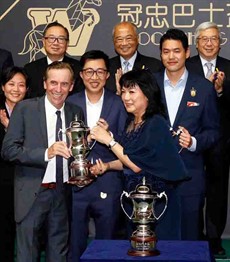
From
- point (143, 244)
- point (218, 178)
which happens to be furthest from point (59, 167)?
point (218, 178)

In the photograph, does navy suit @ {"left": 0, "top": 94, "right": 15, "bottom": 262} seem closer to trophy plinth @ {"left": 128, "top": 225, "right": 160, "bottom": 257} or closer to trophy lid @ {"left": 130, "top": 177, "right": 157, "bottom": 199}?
Result: trophy lid @ {"left": 130, "top": 177, "right": 157, "bottom": 199}

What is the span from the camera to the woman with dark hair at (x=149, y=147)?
4.04m

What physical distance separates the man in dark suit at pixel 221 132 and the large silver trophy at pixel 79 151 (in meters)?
1.38

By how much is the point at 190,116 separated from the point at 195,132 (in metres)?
0.11

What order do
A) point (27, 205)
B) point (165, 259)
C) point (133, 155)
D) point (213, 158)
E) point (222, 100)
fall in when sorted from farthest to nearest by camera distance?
point (213, 158), point (222, 100), point (27, 205), point (133, 155), point (165, 259)

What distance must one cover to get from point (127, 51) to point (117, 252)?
8.02 feet

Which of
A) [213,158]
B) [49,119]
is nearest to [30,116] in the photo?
[49,119]

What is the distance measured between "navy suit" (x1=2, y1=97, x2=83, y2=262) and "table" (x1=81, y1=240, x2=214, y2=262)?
3.01ft

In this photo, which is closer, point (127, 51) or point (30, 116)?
point (30, 116)

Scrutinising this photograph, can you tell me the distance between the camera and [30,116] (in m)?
4.57

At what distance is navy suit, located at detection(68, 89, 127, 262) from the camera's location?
191 inches

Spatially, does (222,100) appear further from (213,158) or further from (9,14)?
(9,14)

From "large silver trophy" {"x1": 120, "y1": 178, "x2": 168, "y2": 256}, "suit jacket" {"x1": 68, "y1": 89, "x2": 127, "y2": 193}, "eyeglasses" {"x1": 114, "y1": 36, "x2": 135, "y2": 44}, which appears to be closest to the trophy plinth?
"large silver trophy" {"x1": 120, "y1": 178, "x2": 168, "y2": 256}

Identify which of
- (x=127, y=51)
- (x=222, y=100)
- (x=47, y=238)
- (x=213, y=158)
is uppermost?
(x=127, y=51)
